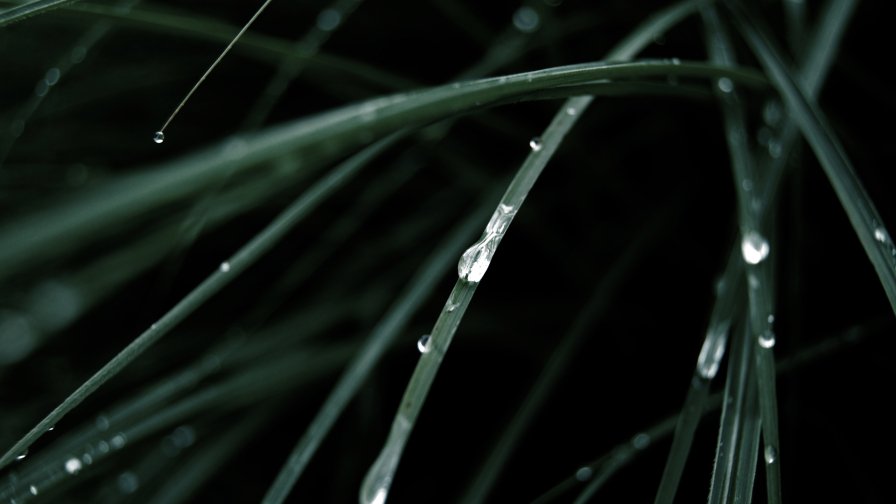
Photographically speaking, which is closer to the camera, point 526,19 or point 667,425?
point 667,425

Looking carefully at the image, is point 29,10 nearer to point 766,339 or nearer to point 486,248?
point 486,248

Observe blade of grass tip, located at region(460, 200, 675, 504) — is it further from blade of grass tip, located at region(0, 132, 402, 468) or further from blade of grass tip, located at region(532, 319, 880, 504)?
blade of grass tip, located at region(0, 132, 402, 468)

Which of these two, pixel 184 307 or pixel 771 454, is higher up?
pixel 184 307

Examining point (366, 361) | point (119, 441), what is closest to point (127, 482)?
point (119, 441)

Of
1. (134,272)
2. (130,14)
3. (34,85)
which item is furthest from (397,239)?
(34,85)

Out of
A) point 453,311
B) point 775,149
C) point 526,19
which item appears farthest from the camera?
point 526,19

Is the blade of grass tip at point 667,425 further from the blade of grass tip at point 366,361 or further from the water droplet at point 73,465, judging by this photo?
the water droplet at point 73,465

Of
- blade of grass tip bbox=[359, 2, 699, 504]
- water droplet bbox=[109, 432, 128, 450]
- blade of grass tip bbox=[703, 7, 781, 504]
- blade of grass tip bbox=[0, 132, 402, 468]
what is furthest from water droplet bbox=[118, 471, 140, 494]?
blade of grass tip bbox=[703, 7, 781, 504]

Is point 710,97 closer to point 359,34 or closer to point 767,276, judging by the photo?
point 767,276
